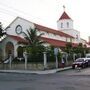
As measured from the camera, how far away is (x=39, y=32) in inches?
2431

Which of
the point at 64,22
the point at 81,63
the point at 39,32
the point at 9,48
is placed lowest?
the point at 81,63

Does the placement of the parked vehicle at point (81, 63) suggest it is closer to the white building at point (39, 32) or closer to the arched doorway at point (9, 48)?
the white building at point (39, 32)

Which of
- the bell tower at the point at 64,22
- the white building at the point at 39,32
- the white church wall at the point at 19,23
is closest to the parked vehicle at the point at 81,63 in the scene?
the white building at the point at 39,32

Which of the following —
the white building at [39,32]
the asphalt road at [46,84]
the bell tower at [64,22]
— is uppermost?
the bell tower at [64,22]

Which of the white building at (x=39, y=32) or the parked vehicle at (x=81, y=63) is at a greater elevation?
the white building at (x=39, y=32)

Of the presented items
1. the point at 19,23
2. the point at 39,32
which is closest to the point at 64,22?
the point at 19,23

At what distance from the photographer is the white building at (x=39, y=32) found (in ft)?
185

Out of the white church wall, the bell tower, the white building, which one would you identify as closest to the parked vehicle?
the white building

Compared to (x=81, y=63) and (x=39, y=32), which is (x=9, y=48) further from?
(x=81, y=63)

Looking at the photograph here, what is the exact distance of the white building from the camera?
56.5 meters

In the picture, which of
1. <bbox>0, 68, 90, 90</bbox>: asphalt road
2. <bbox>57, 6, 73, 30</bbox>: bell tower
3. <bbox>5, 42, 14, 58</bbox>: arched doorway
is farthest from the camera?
<bbox>57, 6, 73, 30</bbox>: bell tower

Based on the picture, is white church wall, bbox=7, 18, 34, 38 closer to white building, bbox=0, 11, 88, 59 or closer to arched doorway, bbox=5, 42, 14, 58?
white building, bbox=0, 11, 88, 59

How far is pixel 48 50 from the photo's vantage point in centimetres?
4200

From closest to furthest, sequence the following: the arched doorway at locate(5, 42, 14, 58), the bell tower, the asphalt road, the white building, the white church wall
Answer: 1. the asphalt road
2. the white building
3. the arched doorway at locate(5, 42, 14, 58)
4. the white church wall
5. the bell tower
